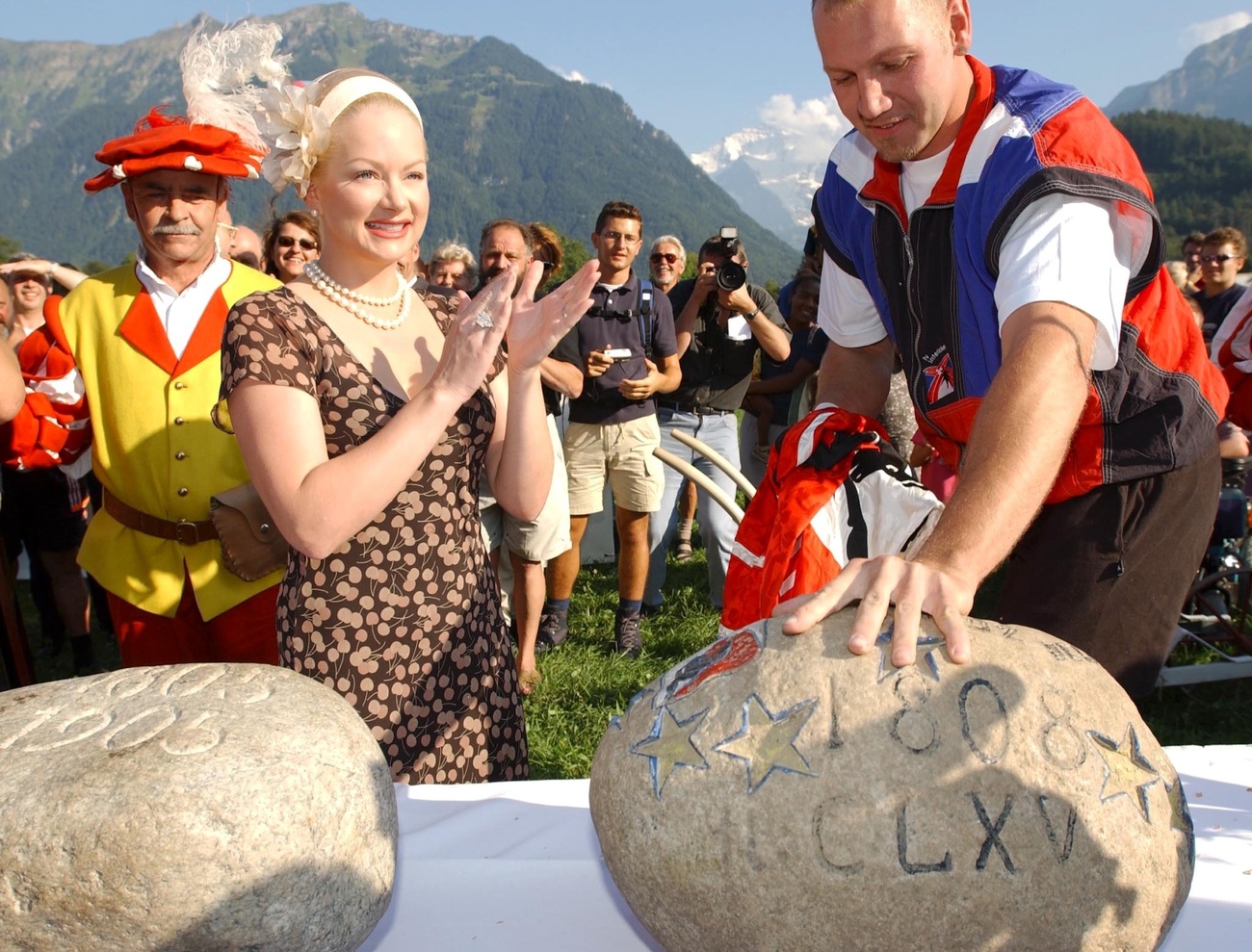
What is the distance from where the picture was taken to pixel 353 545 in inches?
75.9

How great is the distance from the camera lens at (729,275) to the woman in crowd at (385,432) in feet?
10.8

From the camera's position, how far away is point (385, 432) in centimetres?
174

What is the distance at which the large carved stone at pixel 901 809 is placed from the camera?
1.11 meters

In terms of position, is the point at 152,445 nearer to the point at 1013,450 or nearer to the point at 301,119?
the point at 301,119

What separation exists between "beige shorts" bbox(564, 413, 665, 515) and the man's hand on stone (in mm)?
3689

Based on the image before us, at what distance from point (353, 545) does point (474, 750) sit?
51 centimetres

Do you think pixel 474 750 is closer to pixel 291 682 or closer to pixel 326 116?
pixel 291 682

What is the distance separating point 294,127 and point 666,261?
4.72 metres

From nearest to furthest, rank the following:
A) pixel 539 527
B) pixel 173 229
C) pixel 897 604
A: pixel 897 604, pixel 173 229, pixel 539 527

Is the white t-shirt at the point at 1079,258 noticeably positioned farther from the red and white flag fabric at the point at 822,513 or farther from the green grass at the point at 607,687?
the green grass at the point at 607,687

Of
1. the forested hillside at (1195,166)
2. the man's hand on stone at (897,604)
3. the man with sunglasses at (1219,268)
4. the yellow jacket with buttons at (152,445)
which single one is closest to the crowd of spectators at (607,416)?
the yellow jacket with buttons at (152,445)

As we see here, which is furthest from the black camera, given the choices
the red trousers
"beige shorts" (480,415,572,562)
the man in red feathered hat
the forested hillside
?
the forested hillside

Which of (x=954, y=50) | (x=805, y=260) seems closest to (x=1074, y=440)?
(x=954, y=50)

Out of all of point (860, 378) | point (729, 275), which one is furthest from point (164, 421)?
point (729, 275)
